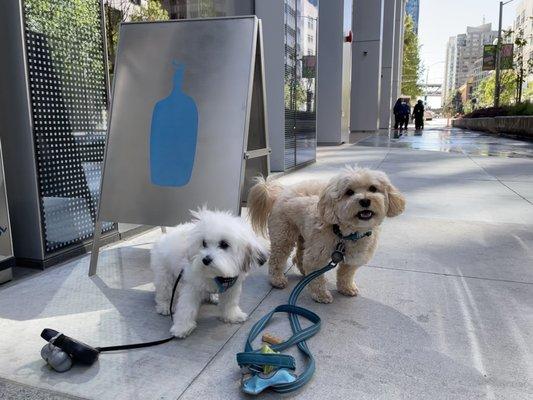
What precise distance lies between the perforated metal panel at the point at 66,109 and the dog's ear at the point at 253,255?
6.96ft

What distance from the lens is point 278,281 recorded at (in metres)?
3.65

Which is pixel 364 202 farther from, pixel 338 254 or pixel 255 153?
pixel 255 153

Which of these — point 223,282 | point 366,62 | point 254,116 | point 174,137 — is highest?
point 366,62

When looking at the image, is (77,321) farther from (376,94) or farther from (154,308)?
(376,94)

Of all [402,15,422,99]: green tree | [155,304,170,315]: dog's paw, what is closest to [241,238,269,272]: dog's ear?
[155,304,170,315]: dog's paw

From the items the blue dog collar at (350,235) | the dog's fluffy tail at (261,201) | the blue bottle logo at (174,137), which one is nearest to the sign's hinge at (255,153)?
the dog's fluffy tail at (261,201)

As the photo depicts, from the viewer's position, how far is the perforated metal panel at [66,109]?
378 centimetres

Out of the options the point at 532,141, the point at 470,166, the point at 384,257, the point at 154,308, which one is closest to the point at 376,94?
the point at 532,141

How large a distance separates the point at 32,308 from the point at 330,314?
6.88 feet

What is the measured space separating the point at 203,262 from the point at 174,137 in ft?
4.78

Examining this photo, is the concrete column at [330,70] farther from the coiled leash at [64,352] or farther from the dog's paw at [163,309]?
the coiled leash at [64,352]

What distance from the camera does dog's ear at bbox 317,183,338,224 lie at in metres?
3.08

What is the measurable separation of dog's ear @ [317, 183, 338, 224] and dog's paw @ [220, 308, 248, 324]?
0.87m

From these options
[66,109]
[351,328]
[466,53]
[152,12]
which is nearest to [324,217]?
[351,328]
